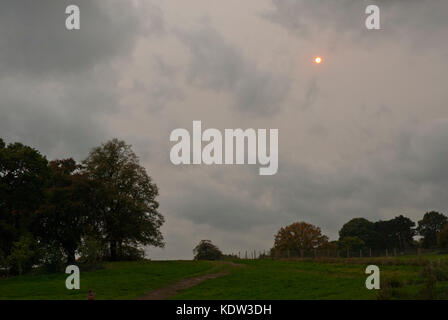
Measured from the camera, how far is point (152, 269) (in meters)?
54.6

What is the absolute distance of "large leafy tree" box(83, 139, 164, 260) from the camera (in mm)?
68375

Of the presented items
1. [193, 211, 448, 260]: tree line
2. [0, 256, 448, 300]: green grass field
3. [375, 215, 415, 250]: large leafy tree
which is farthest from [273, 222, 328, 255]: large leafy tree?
[0, 256, 448, 300]: green grass field

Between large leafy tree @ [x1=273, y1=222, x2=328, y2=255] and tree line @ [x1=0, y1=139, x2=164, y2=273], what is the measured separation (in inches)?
2069

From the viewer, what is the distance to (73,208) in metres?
62.8

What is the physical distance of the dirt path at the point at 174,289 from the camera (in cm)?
3374

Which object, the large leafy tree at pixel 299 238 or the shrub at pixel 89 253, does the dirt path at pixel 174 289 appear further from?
the large leafy tree at pixel 299 238

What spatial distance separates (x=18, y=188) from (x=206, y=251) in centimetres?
4188

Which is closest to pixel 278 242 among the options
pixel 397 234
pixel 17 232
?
pixel 397 234

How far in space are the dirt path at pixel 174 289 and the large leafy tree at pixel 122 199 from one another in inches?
1024

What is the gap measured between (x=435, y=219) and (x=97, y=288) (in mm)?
139776

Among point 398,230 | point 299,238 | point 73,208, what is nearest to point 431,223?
point 398,230

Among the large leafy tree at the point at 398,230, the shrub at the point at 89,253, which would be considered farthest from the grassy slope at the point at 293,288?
the large leafy tree at the point at 398,230

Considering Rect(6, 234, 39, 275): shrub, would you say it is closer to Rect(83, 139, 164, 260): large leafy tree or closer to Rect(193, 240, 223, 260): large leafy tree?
Rect(83, 139, 164, 260): large leafy tree
